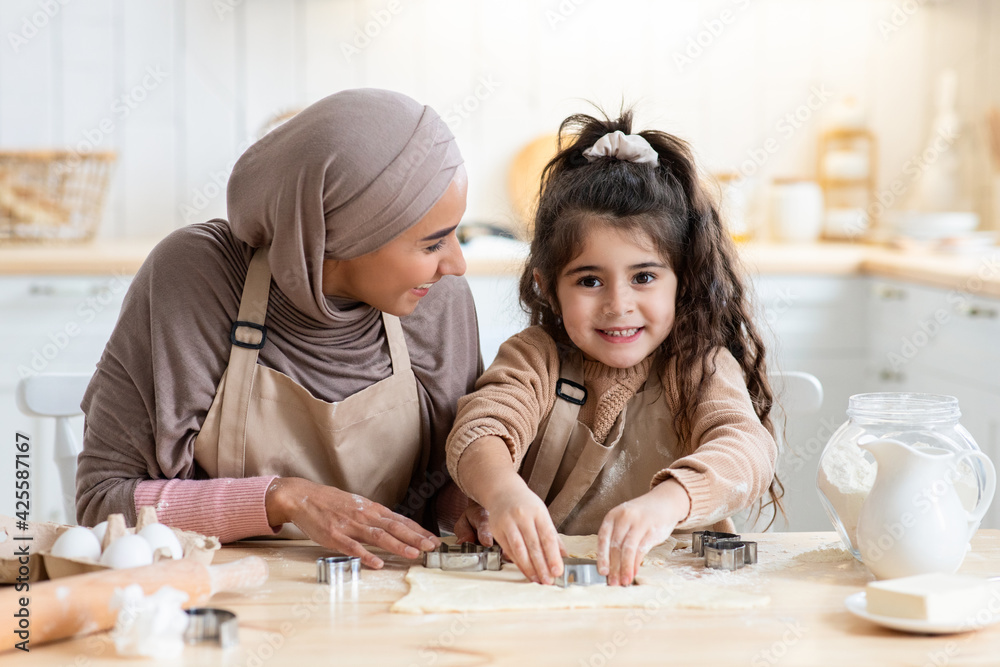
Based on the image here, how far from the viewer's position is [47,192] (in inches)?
108

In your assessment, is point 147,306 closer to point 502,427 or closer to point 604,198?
point 502,427

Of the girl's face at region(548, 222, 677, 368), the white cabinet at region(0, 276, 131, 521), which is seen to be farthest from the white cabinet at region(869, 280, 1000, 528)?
the white cabinet at region(0, 276, 131, 521)

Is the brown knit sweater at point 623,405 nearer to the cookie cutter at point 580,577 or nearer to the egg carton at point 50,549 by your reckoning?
the cookie cutter at point 580,577

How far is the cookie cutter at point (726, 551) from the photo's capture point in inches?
38.4

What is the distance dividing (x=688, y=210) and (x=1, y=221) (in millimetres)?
2171

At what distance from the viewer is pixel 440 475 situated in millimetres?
1349

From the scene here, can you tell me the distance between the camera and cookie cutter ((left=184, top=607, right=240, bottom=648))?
30.2 inches

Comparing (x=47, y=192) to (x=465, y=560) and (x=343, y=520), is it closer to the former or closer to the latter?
(x=343, y=520)

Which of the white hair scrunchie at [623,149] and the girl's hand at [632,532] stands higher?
the white hair scrunchie at [623,149]

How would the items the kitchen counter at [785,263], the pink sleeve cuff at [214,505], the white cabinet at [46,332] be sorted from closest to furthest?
the pink sleeve cuff at [214,505] < the kitchen counter at [785,263] < the white cabinet at [46,332]

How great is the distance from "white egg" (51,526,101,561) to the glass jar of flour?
2.27ft

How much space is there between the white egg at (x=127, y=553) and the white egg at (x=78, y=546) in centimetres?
1

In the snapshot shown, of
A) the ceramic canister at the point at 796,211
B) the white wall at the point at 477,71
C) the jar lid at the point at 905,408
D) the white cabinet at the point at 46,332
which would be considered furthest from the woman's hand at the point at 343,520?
the ceramic canister at the point at 796,211

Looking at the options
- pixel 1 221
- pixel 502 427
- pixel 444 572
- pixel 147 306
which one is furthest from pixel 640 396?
pixel 1 221
